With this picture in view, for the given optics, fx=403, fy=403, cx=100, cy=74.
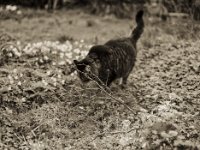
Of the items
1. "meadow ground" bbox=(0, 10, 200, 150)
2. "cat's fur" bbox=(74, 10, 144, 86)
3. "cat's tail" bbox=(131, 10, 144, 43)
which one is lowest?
"meadow ground" bbox=(0, 10, 200, 150)

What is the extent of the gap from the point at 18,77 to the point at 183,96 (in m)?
2.69

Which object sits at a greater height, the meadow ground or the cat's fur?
the cat's fur

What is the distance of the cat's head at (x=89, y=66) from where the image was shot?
18.8 feet

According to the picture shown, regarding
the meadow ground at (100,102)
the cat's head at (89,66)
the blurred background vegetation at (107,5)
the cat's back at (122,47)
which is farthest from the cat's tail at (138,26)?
the blurred background vegetation at (107,5)

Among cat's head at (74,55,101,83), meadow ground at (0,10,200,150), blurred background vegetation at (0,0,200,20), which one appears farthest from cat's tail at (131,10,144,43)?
blurred background vegetation at (0,0,200,20)

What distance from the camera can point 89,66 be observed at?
5.76 meters

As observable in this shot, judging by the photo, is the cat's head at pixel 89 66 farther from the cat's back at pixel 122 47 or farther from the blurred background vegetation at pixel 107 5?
the blurred background vegetation at pixel 107 5

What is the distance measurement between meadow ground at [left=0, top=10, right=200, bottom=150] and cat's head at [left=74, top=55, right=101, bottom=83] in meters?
0.26

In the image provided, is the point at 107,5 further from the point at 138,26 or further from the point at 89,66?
the point at 89,66

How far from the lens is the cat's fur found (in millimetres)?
5803

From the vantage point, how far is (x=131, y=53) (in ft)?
22.1

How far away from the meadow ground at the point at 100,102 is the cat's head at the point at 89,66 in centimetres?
26

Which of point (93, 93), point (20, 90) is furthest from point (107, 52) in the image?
point (20, 90)

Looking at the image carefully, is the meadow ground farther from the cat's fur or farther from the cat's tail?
the cat's tail
